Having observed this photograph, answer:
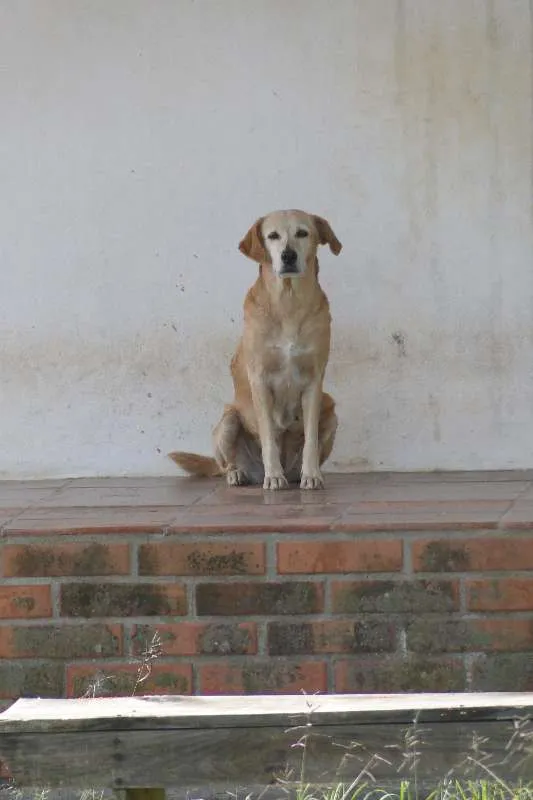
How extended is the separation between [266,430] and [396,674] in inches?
66.0

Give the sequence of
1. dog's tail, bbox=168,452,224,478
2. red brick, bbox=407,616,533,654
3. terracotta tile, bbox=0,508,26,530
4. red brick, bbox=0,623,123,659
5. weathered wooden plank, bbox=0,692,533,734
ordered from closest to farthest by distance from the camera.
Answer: weathered wooden plank, bbox=0,692,533,734 → red brick, bbox=407,616,533,654 → red brick, bbox=0,623,123,659 → terracotta tile, bbox=0,508,26,530 → dog's tail, bbox=168,452,224,478

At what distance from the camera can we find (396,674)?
3531 millimetres

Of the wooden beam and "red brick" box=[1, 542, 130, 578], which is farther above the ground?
"red brick" box=[1, 542, 130, 578]

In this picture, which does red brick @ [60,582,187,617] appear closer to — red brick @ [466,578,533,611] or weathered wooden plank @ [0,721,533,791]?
red brick @ [466,578,533,611]

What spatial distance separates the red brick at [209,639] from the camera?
3.57 metres

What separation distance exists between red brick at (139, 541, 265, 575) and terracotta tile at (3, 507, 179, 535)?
0.23 feet

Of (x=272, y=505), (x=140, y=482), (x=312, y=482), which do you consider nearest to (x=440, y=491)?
(x=312, y=482)

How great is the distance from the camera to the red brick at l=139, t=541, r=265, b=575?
3.62 meters

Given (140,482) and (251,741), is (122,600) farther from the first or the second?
(140,482)

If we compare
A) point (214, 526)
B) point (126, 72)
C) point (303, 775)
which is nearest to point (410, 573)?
point (214, 526)

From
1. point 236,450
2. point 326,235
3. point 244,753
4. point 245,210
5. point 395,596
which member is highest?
point 245,210

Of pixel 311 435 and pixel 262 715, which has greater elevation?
pixel 311 435

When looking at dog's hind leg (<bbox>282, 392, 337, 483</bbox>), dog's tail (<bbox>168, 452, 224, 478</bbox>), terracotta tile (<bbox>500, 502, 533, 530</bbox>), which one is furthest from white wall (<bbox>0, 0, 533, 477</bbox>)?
terracotta tile (<bbox>500, 502, 533, 530</bbox>)

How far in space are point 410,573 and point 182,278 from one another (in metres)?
2.50
